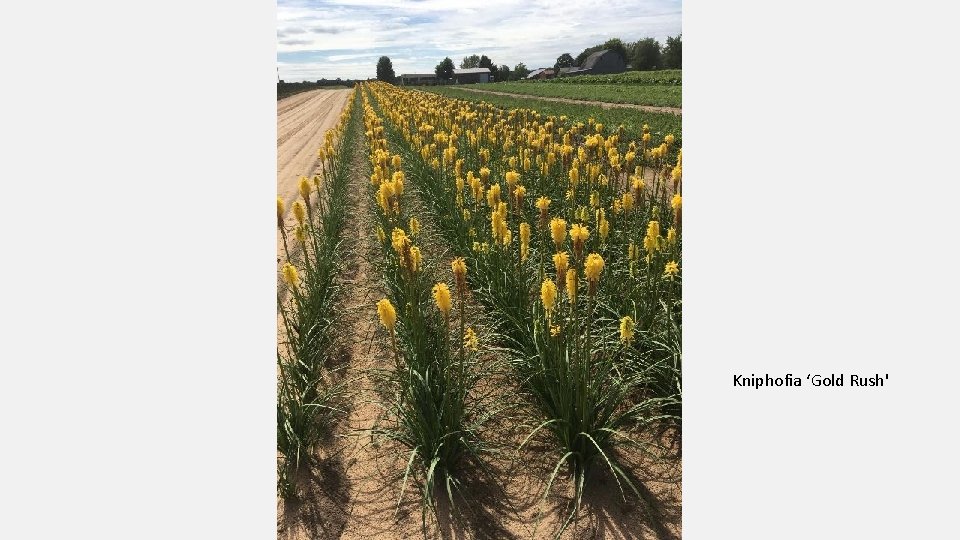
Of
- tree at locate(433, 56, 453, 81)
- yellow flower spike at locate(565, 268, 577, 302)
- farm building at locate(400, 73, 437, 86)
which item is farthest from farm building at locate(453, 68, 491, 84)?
yellow flower spike at locate(565, 268, 577, 302)

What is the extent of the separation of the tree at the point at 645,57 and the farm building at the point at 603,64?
12.9 feet

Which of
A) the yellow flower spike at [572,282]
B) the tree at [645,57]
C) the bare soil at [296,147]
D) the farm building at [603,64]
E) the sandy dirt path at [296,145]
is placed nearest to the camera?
the yellow flower spike at [572,282]

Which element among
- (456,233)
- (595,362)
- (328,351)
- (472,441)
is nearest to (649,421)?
(595,362)

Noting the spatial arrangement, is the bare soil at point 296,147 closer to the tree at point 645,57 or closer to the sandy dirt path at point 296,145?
the sandy dirt path at point 296,145

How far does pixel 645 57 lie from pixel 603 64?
9933mm

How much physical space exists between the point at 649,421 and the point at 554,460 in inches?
22.9

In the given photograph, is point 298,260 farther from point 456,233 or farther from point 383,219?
point 456,233

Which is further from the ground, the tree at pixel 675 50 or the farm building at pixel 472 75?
the farm building at pixel 472 75

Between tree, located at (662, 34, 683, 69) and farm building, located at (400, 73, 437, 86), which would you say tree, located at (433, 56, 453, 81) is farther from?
tree, located at (662, 34, 683, 69)

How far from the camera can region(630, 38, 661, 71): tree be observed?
42.7 metres

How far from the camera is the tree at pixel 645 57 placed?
140 ft

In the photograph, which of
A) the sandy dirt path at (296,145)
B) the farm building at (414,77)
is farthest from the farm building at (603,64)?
the farm building at (414,77)

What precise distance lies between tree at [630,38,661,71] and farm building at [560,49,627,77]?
12.9 feet

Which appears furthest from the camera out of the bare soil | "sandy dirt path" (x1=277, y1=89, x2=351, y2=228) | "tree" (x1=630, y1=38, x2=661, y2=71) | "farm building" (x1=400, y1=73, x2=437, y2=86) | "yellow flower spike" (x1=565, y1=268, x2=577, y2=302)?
"tree" (x1=630, y1=38, x2=661, y2=71)
